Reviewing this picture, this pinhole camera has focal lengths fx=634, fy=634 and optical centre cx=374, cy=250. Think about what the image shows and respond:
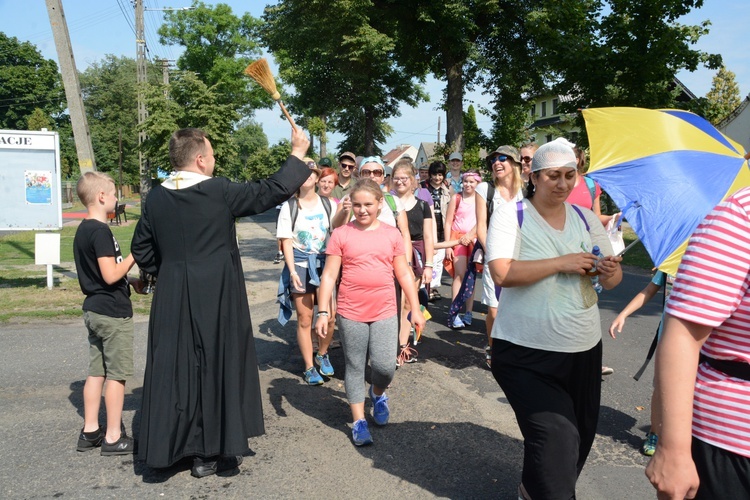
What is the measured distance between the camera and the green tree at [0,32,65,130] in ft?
228

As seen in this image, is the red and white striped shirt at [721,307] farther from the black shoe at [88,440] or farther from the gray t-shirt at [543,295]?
the black shoe at [88,440]

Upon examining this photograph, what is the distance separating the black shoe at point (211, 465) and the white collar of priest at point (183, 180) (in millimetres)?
1702

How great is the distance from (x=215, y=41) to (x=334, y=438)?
174ft

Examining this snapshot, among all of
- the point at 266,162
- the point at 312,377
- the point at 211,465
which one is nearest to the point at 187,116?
the point at 312,377

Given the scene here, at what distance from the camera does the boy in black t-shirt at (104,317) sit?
165 inches

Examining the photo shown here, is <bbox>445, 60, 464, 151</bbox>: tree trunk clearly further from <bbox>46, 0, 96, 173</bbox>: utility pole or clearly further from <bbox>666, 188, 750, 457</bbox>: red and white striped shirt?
<bbox>666, 188, 750, 457</bbox>: red and white striped shirt

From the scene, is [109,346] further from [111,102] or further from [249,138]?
[249,138]

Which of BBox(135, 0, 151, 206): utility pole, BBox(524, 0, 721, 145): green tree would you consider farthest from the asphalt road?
BBox(135, 0, 151, 206): utility pole

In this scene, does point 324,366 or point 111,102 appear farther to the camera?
point 111,102

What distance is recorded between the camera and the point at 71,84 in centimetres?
1155

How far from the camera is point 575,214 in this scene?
330cm

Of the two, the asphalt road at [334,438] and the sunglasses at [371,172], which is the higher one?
the sunglasses at [371,172]

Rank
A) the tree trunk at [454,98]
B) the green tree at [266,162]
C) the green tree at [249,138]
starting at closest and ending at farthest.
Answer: the tree trunk at [454,98], the green tree at [266,162], the green tree at [249,138]

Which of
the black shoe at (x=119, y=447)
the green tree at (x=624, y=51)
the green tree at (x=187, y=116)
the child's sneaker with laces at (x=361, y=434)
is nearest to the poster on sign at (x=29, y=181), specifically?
the black shoe at (x=119, y=447)
